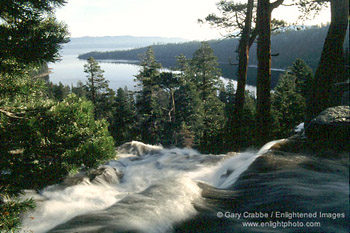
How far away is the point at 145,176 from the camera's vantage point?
27.4 ft

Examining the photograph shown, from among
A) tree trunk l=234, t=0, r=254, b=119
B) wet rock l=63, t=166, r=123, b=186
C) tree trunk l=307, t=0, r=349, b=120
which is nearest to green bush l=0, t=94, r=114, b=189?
wet rock l=63, t=166, r=123, b=186

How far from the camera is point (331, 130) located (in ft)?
25.5

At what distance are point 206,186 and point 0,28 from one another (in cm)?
523

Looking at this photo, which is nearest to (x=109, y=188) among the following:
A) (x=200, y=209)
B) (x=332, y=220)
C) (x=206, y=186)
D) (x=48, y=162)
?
(x=48, y=162)

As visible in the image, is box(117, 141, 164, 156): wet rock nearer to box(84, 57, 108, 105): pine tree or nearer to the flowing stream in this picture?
the flowing stream

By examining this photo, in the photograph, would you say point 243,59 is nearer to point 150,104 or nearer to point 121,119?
point 150,104

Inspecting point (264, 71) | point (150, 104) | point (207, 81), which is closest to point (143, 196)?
point (264, 71)

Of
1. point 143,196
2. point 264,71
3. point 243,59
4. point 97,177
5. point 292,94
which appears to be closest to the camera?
point 143,196

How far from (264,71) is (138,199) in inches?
303

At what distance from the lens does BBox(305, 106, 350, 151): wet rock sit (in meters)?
7.52

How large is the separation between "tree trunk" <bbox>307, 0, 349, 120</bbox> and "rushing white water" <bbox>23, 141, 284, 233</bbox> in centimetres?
453

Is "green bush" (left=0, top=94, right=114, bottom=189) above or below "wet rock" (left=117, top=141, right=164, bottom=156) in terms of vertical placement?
above

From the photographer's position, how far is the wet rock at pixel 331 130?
7.52 meters

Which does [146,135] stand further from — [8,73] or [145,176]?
[8,73]
